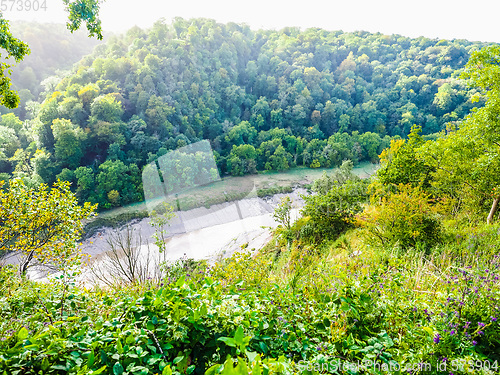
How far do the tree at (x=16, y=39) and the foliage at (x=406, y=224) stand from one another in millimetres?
6711

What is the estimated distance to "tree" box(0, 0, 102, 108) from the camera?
3.46 m

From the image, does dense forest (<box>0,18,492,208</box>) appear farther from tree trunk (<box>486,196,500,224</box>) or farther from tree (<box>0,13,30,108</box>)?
tree (<box>0,13,30,108</box>)

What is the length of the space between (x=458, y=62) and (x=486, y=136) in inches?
2546

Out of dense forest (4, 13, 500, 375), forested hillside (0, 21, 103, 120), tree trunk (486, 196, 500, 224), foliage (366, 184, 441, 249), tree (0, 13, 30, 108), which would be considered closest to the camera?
dense forest (4, 13, 500, 375)

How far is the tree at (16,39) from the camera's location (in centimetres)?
346

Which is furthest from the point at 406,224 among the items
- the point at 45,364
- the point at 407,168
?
the point at 45,364

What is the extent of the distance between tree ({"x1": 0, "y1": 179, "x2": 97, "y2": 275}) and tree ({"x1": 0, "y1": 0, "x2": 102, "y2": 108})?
298 centimetres

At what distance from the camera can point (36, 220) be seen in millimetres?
6031

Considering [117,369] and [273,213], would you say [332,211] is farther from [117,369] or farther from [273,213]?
[117,369]

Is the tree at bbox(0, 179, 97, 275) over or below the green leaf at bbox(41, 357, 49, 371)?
below

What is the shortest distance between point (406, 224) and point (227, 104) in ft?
127

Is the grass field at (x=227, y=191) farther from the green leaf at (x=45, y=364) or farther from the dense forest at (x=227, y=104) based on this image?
the green leaf at (x=45, y=364)

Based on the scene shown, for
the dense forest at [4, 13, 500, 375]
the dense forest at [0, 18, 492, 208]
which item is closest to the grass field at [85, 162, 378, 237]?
the dense forest at [4, 13, 500, 375]

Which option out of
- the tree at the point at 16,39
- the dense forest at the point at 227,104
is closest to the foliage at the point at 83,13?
the tree at the point at 16,39
